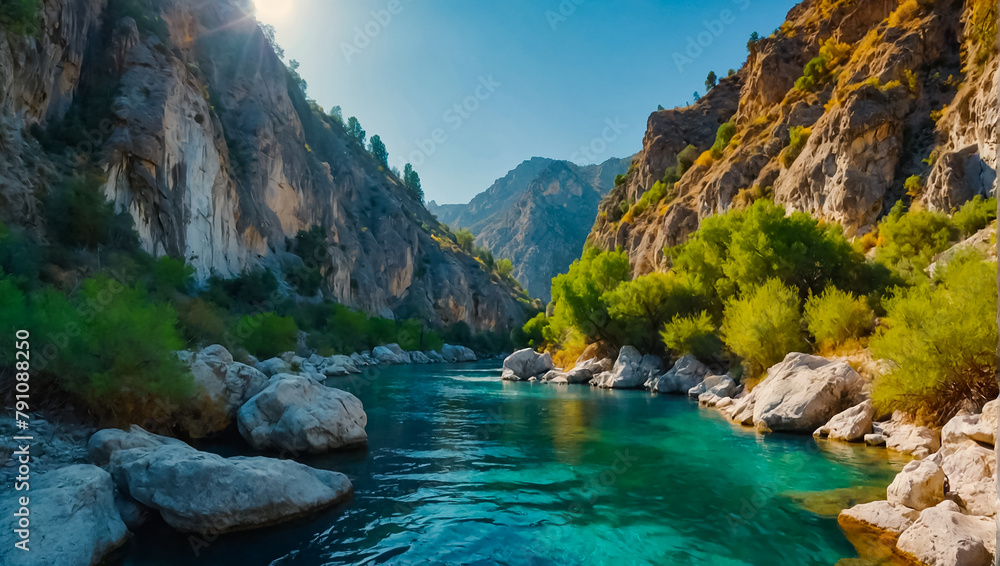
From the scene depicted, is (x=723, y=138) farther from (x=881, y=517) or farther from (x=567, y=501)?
(x=567, y=501)

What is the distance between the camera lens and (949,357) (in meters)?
12.2

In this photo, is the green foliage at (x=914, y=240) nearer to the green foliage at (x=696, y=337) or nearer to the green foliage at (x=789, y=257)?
the green foliage at (x=789, y=257)

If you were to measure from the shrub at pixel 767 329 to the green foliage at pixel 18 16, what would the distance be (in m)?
39.2

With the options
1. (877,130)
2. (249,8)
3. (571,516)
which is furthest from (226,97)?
(571,516)

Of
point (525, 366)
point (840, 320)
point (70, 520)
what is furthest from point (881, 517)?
point (525, 366)

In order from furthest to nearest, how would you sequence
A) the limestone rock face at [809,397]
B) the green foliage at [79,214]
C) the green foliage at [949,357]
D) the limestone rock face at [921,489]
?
the green foliage at [79,214] → the limestone rock face at [809,397] → the green foliage at [949,357] → the limestone rock face at [921,489]

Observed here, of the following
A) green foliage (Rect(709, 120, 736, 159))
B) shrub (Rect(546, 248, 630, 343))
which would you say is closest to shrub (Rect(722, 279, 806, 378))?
shrub (Rect(546, 248, 630, 343))

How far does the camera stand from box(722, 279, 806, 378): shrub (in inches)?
869

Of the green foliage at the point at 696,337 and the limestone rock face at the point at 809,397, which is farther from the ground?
the green foliage at the point at 696,337

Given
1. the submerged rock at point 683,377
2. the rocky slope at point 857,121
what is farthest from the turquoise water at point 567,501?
the rocky slope at point 857,121

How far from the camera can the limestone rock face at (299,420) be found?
13031 mm

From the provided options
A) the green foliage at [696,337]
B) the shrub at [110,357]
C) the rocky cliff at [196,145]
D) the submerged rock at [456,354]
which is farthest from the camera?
the submerged rock at [456,354]

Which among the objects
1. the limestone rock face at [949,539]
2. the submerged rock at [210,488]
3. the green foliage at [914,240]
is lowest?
the limestone rock face at [949,539]

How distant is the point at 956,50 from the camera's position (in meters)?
33.3
